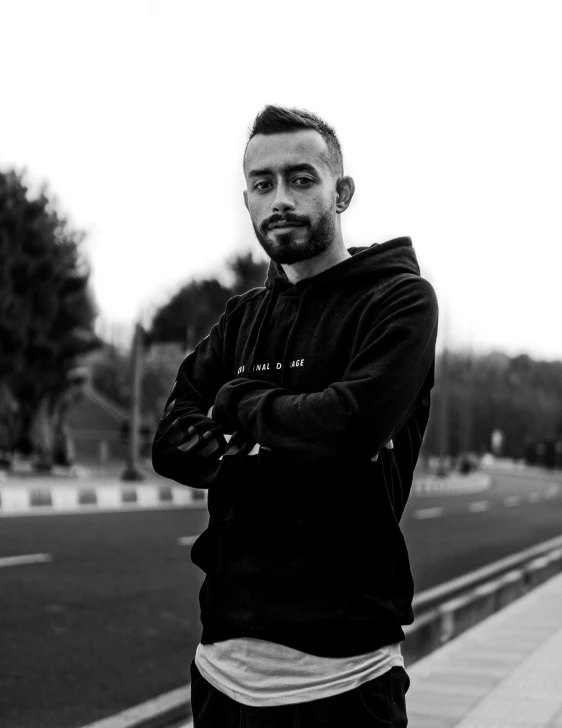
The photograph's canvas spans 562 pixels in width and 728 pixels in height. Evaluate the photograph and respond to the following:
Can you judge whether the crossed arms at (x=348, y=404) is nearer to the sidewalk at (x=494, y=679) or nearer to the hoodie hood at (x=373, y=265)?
the hoodie hood at (x=373, y=265)

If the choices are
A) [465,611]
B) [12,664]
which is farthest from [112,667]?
[465,611]

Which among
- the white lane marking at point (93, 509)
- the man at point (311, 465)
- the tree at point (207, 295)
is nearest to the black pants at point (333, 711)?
the man at point (311, 465)

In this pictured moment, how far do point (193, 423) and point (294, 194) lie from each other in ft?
1.58

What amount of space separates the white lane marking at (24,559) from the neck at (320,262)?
858 cm

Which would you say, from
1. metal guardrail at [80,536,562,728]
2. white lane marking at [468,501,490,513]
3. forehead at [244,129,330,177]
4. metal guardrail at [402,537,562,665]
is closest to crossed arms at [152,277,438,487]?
forehead at [244,129,330,177]

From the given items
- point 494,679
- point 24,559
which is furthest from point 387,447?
point 24,559

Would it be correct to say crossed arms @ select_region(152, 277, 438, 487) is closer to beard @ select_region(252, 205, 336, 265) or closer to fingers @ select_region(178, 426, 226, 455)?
fingers @ select_region(178, 426, 226, 455)

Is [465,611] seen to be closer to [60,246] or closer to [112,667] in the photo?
[112,667]

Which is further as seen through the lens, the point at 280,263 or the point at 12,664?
the point at 12,664

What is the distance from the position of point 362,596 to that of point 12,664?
196 inches

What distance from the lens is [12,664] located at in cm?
656

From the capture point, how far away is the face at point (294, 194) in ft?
7.05

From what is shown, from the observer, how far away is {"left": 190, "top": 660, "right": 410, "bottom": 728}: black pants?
2.01 metres

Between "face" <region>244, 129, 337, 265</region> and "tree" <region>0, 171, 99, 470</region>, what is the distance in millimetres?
32200
